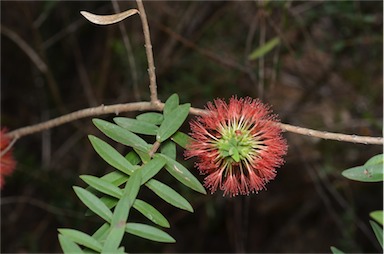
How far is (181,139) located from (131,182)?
126mm

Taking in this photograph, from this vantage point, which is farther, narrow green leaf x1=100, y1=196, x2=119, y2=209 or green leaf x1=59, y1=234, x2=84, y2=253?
narrow green leaf x1=100, y1=196, x2=119, y2=209

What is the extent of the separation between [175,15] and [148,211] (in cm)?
157

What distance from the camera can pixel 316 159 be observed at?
8.07 feet

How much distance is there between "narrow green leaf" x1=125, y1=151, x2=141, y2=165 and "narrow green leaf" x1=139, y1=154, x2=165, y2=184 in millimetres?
43

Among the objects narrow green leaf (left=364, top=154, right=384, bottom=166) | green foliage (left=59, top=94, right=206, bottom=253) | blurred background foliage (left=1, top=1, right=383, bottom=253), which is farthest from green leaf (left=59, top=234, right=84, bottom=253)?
blurred background foliage (left=1, top=1, right=383, bottom=253)

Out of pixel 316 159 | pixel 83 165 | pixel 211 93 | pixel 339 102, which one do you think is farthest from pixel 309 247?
pixel 83 165

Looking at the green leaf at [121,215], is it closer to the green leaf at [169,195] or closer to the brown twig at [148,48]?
the green leaf at [169,195]

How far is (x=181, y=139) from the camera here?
3.01 feet

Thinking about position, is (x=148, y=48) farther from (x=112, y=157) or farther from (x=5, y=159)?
(x=5, y=159)

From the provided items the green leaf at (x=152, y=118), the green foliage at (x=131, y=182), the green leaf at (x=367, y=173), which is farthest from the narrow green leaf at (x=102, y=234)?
the green leaf at (x=367, y=173)

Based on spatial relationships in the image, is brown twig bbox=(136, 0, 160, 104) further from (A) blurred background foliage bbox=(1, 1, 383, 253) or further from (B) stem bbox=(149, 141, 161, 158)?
(A) blurred background foliage bbox=(1, 1, 383, 253)

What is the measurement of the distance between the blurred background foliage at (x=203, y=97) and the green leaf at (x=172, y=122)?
1.02 meters

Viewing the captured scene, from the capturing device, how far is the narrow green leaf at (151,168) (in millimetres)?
852

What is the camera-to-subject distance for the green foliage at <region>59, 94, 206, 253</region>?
0.77 m
